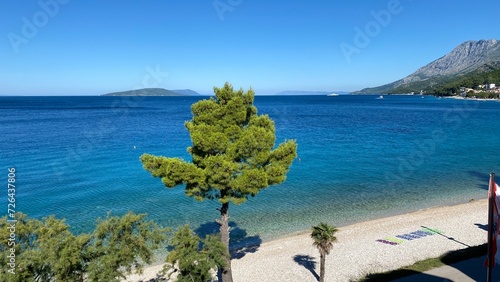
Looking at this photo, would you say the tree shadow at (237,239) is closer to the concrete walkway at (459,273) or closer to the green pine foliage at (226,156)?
the green pine foliage at (226,156)

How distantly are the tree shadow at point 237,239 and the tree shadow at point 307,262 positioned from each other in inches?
127

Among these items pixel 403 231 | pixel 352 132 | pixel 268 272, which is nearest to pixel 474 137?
pixel 352 132

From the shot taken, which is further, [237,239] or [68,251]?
[237,239]

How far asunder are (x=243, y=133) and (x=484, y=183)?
37.4 m

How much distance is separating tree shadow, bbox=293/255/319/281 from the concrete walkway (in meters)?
5.03

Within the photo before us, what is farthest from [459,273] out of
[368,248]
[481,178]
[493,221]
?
[481,178]

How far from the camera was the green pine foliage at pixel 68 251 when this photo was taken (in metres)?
11.7

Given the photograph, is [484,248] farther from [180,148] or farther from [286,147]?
[180,148]

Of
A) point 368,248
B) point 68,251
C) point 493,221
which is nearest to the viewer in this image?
point 493,221

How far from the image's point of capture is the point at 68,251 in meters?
12.0

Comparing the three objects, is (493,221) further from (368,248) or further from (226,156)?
(368,248)

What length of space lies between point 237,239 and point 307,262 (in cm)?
623

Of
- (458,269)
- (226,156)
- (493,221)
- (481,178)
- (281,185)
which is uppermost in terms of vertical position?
(226,156)

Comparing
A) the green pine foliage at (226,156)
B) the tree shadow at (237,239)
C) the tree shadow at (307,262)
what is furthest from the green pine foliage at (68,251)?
the tree shadow at (307,262)
